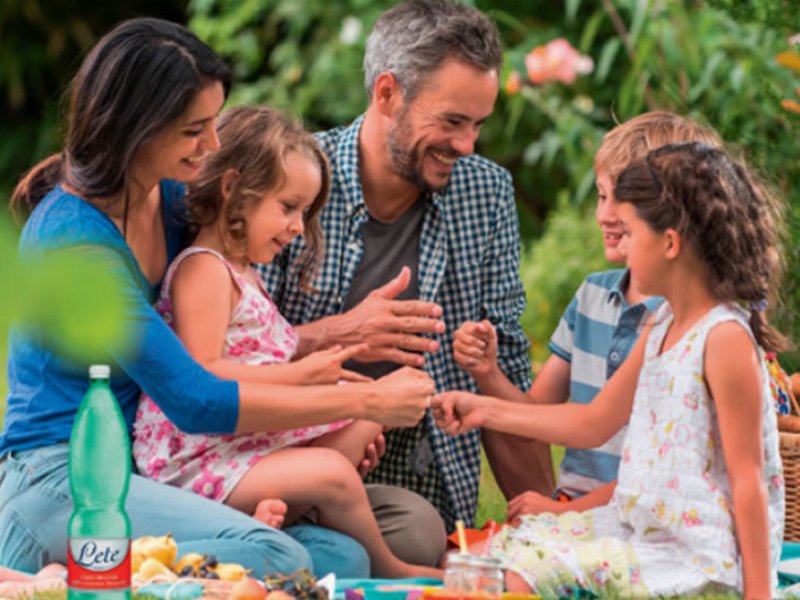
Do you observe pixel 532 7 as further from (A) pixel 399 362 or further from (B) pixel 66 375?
(B) pixel 66 375

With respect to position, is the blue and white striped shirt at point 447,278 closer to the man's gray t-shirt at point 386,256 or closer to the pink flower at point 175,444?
the man's gray t-shirt at point 386,256

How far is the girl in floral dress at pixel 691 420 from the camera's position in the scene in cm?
215

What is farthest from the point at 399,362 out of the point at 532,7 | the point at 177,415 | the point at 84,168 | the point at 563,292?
the point at 532,7

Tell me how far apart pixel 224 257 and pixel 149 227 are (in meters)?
0.17

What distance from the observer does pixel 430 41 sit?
2.97m

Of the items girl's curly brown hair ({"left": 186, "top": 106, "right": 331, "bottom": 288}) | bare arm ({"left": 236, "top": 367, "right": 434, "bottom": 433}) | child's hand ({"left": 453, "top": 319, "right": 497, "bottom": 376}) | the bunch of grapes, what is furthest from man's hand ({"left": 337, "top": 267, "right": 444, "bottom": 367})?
the bunch of grapes

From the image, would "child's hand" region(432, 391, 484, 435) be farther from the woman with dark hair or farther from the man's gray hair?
the man's gray hair

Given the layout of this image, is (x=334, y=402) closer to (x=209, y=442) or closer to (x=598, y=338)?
(x=209, y=442)

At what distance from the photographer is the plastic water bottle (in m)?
1.92

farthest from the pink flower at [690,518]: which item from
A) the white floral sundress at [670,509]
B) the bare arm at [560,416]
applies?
the bare arm at [560,416]

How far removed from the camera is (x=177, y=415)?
7.66 feet

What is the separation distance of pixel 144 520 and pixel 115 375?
0.31m

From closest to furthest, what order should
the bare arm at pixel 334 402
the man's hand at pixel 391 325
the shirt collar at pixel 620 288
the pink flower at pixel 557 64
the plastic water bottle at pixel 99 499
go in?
the plastic water bottle at pixel 99 499, the bare arm at pixel 334 402, the man's hand at pixel 391 325, the shirt collar at pixel 620 288, the pink flower at pixel 557 64

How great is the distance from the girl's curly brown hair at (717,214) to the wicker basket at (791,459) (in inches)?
24.1
